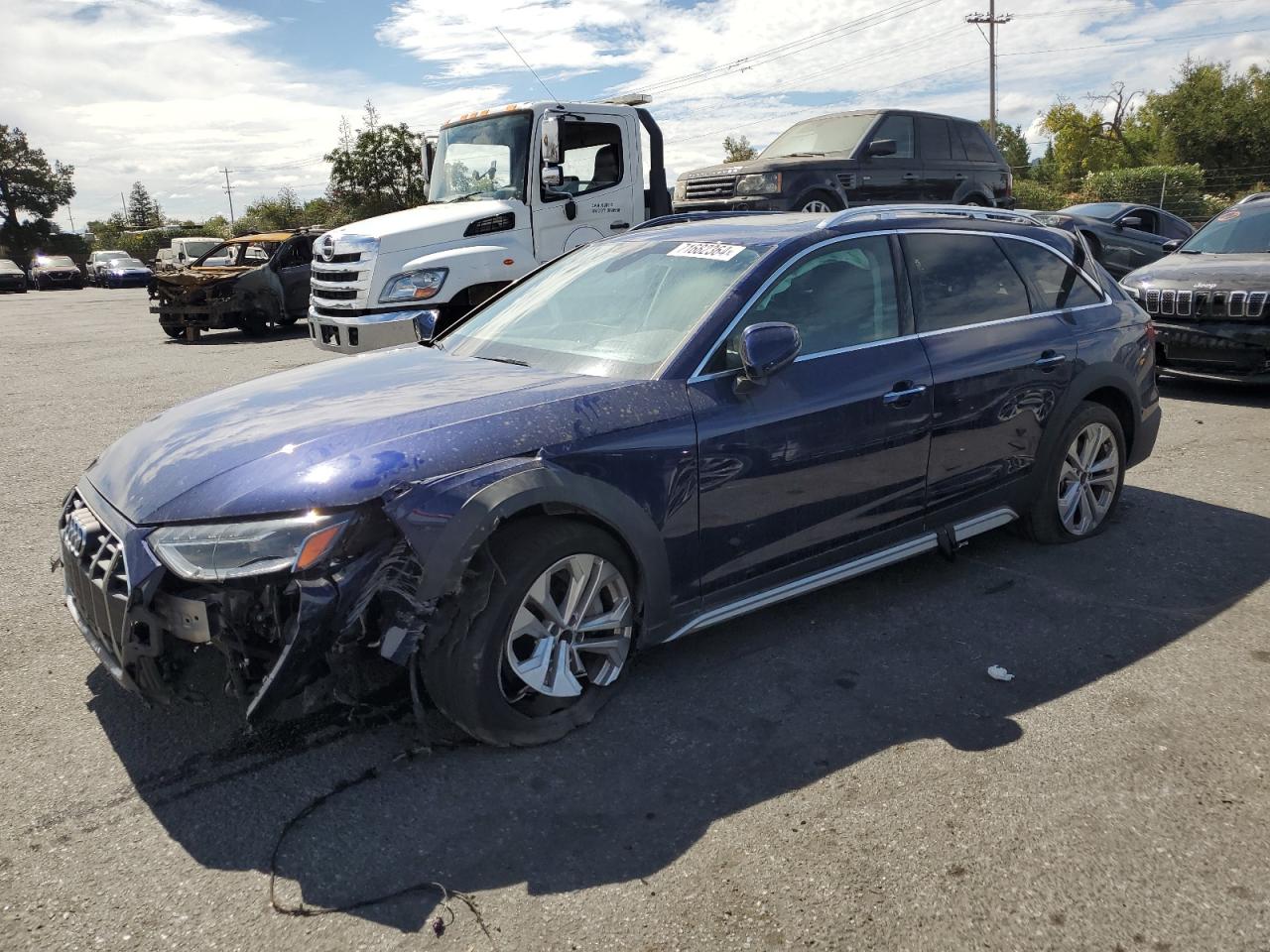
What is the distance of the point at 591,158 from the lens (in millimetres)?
10109

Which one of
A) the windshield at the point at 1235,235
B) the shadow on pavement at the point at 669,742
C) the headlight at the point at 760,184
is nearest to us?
the shadow on pavement at the point at 669,742

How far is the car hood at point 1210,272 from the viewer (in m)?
8.18

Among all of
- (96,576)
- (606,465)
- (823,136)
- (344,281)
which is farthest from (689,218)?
(823,136)

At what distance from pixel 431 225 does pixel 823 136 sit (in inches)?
221

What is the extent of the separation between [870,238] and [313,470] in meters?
2.55

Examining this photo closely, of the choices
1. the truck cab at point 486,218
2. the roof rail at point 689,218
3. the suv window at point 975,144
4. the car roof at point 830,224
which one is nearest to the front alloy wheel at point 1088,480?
the car roof at point 830,224

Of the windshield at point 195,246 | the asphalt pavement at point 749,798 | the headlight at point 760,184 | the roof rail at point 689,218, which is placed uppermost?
the windshield at point 195,246

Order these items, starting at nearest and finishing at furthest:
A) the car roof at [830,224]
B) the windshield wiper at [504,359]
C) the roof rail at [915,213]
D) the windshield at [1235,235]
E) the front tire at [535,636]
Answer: the front tire at [535,636] < the windshield wiper at [504,359] < the car roof at [830,224] < the roof rail at [915,213] < the windshield at [1235,235]

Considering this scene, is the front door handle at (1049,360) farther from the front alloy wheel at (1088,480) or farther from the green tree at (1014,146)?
the green tree at (1014,146)

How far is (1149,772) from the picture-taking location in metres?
3.05

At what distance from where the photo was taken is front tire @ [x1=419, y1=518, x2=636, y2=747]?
9.77 ft

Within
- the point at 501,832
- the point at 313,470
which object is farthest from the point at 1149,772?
the point at 313,470

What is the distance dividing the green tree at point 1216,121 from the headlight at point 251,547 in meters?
57.5

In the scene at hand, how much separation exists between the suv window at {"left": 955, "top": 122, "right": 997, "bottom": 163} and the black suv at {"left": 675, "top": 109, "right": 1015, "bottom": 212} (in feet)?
0.04
